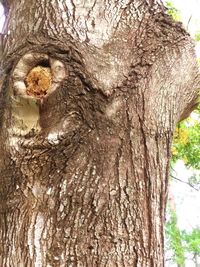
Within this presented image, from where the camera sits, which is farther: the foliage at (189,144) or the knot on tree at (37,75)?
the foliage at (189,144)

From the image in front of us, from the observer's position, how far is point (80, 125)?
1846mm

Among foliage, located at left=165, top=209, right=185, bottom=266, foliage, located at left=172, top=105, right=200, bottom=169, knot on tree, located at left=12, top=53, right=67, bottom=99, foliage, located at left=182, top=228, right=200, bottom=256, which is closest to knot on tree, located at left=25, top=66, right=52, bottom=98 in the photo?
knot on tree, located at left=12, top=53, right=67, bottom=99

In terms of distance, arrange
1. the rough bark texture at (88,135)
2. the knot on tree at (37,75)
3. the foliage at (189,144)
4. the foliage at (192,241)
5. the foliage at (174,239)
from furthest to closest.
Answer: the foliage at (192,241) → the foliage at (174,239) → the foliage at (189,144) → the knot on tree at (37,75) → the rough bark texture at (88,135)

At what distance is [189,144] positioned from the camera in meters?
5.93

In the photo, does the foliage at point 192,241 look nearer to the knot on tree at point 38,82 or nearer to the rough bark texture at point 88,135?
the rough bark texture at point 88,135

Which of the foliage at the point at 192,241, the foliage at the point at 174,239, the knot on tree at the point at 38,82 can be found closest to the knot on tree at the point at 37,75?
the knot on tree at the point at 38,82

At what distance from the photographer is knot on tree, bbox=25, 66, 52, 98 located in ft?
6.29

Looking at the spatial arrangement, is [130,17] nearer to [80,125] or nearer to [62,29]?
[62,29]

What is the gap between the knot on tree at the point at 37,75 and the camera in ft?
6.24

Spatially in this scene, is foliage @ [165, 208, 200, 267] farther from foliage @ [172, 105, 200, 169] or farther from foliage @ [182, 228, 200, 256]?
foliage @ [172, 105, 200, 169]

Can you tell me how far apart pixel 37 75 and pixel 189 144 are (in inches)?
167

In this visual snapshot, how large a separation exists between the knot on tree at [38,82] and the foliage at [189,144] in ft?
12.3

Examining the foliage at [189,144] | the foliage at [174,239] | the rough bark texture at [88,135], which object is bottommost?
the rough bark texture at [88,135]

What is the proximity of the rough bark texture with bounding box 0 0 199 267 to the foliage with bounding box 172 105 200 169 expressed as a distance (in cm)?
352
